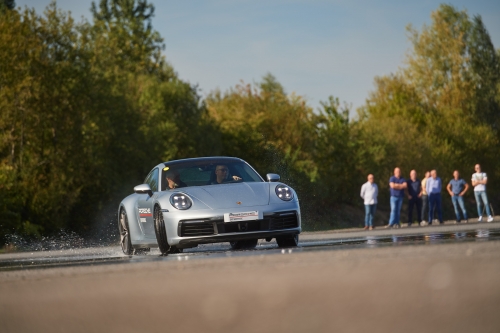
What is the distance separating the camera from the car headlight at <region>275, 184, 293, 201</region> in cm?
1394

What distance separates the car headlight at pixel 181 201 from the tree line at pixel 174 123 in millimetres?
18043

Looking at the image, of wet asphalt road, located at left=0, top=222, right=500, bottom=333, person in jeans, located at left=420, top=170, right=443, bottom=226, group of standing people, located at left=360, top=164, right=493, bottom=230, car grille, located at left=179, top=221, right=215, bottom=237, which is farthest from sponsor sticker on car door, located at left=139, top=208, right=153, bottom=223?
person in jeans, located at left=420, top=170, right=443, bottom=226

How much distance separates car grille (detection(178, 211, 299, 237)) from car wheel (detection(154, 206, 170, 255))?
1.33 feet

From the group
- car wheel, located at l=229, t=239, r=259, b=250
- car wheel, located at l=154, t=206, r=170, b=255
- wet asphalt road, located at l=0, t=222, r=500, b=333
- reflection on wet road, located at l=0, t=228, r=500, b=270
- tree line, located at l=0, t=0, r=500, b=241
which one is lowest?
wet asphalt road, located at l=0, t=222, r=500, b=333

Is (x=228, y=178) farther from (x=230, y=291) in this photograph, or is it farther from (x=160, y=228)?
(x=230, y=291)

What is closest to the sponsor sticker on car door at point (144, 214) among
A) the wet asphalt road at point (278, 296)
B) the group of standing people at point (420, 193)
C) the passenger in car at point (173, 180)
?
the passenger in car at point (173, 180)

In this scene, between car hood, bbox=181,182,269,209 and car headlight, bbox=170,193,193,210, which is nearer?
car hood, bbox=181,182,269,209

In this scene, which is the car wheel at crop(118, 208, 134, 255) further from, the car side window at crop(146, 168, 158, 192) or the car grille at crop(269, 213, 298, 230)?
the car grille at crop(269, 213, 298, 230)

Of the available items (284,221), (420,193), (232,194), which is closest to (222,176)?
(232,194)

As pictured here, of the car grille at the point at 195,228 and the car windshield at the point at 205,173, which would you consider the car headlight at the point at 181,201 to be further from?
the car windshield at the point at 205,173

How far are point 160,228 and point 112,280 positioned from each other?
4878mm

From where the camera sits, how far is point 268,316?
590 cm

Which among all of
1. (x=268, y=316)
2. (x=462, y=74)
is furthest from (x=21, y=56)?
(x=462, y=74)

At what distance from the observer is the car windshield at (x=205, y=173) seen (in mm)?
14789
